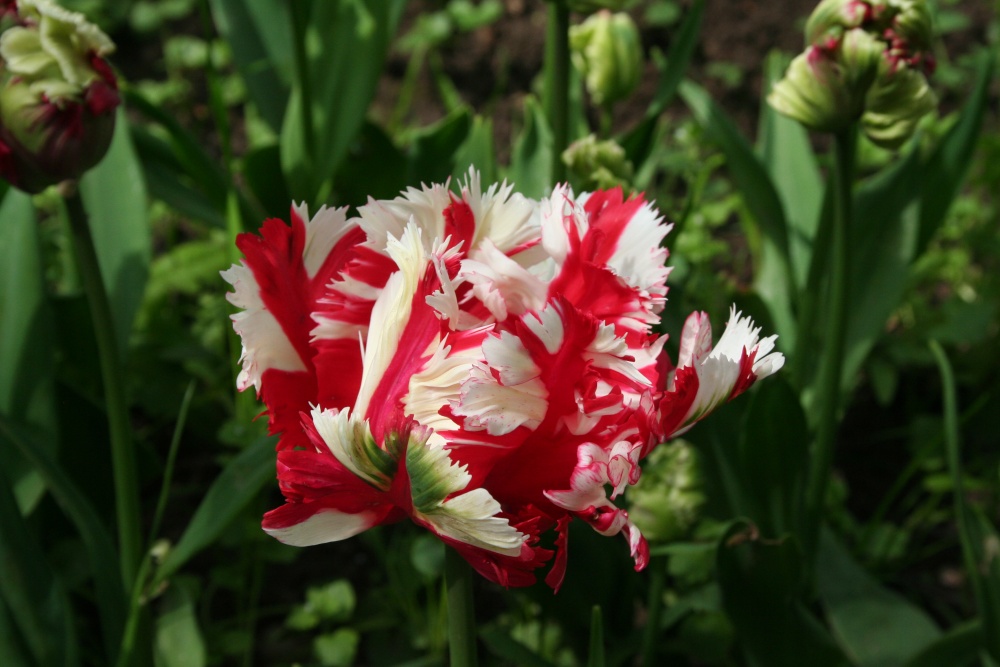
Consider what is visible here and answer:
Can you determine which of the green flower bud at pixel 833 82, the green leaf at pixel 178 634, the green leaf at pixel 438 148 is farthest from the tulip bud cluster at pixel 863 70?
the green leaf at pixel 178 634

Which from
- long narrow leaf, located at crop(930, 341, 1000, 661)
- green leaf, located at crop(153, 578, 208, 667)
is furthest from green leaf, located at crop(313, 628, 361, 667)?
long narrow leaf, located at crop(930, 341, 1000, 661)

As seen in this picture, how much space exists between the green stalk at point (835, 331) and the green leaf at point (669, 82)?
0.31m

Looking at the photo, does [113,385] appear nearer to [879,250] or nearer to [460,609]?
[460,609]

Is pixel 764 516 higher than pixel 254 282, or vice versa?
pixel 254 282

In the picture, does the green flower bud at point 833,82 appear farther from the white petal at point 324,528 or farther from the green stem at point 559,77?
the white petal at point 324,528

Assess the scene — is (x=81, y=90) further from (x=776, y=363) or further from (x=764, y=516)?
(x=764, y=516)

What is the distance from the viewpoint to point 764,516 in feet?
3.50

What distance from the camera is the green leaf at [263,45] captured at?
4.85 feet

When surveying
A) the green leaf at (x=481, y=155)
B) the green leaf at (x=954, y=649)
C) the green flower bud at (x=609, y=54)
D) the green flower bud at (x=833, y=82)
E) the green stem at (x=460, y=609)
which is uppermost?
the green flower bud at (x=833, y=82)

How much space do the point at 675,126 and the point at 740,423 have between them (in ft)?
3.39

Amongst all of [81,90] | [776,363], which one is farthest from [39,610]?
[776,363]

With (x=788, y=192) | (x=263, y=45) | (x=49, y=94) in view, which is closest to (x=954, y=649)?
(x=788, y=192)

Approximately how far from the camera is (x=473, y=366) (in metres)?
0.51

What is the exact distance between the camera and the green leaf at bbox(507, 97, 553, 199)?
1242mm
